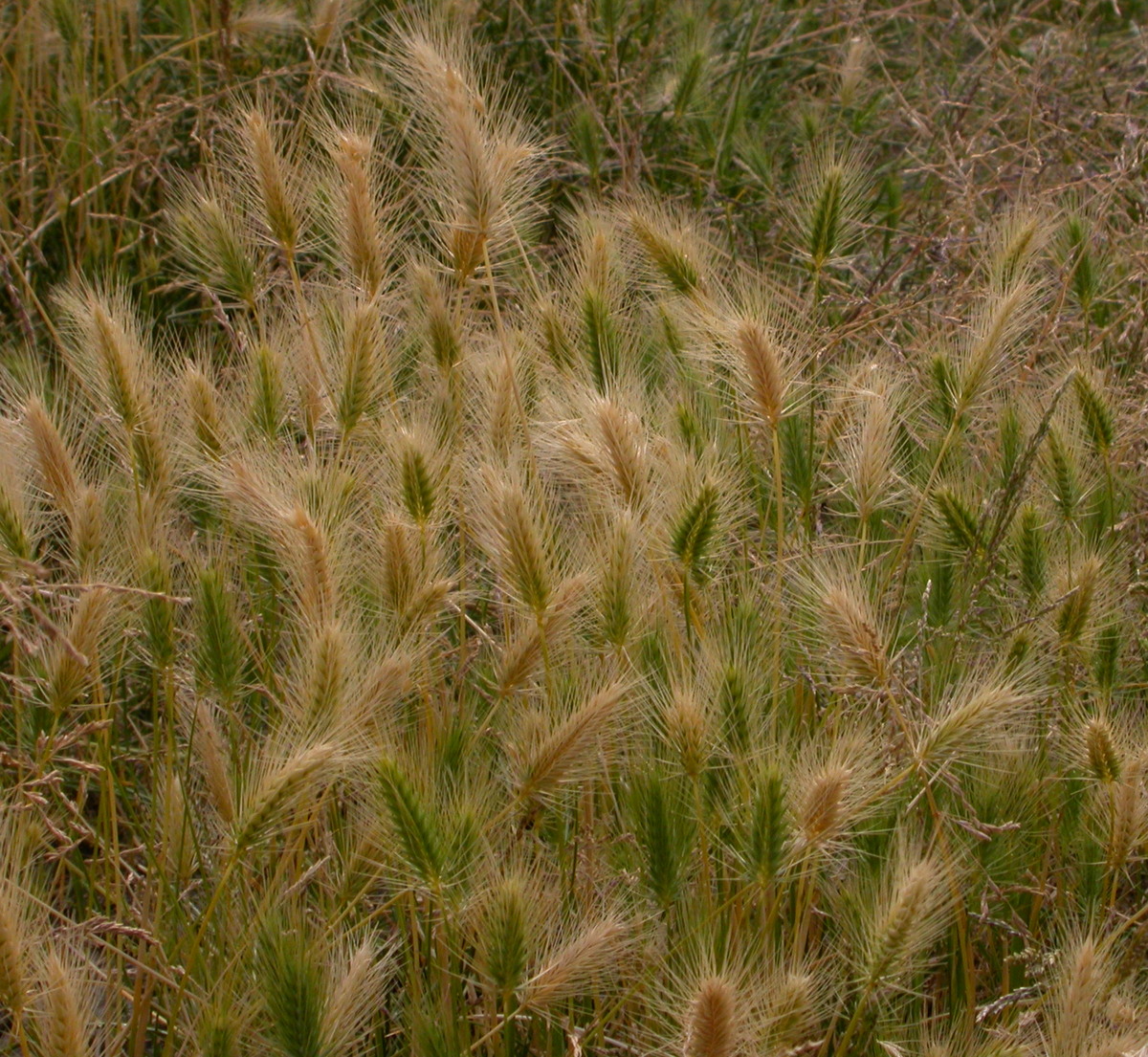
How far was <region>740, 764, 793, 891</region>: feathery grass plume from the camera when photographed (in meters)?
1.21

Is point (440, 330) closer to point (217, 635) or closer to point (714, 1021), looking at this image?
point (217, 635)

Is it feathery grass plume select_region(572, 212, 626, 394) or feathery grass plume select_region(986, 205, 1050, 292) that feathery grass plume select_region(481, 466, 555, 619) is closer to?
feathery grass plume select_region(572, 212, 626, 394)

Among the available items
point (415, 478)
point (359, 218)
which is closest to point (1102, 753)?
point (415, 478)

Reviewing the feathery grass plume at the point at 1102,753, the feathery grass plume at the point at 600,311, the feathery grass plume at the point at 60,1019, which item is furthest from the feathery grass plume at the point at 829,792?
the feathery grass plume at the point at 60,1019

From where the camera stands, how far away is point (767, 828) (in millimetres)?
1219

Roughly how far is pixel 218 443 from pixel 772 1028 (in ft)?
3.00

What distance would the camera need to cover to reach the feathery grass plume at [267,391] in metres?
1.60

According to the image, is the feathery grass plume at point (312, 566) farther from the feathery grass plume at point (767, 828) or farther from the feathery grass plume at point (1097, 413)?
the feathery grass plume at point (1097, 413)

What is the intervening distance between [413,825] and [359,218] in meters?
0.82

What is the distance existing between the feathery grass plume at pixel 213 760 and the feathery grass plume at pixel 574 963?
34 centimetres

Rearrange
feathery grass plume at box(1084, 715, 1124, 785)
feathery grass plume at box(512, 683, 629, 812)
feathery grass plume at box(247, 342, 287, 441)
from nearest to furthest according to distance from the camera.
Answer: feathery grass plume at box(512, 683, 629, 812) → feathery grass plume at box(1084, 715, 1124, 785) → feathery grass plume at box(247, 342, 287, 441)

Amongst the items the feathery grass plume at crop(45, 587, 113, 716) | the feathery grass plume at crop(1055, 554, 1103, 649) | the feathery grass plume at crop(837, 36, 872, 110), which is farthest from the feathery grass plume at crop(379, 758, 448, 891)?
the feathery grass plume at crop(837, 36, 872, 110)

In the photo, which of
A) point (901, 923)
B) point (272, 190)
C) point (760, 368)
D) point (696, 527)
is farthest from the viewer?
point (272, 190)

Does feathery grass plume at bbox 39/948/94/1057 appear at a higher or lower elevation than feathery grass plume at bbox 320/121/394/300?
lower
